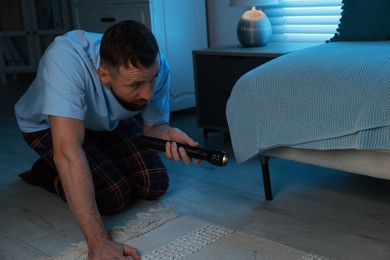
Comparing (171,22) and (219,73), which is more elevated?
(171,22)

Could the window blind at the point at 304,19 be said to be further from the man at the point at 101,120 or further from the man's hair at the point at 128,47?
the man's hair at the point at 128,47

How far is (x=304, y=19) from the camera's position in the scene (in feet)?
9.21

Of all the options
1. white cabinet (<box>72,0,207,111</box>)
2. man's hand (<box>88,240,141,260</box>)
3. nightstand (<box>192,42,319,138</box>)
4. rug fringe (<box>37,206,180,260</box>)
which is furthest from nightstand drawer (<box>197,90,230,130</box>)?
man's hand (<box>88,240,141,260</box>)

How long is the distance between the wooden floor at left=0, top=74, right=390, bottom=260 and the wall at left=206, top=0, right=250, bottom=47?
1.12 m

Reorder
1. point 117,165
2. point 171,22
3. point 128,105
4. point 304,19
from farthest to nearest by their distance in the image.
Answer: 1. point 171,22
2. point 304,19
3. point 117,165
4. point 128,105

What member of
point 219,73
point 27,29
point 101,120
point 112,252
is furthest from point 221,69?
point 27,29

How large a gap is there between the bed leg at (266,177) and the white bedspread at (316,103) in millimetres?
89

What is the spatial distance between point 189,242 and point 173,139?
0.30 m

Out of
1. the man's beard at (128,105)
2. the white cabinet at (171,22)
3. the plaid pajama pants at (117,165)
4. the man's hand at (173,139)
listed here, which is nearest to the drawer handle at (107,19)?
the white cabinet at (171,22)

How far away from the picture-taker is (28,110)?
1.80 m

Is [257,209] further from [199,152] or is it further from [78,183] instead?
[78,183]

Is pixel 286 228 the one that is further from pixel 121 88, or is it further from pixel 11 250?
pixel 11 250

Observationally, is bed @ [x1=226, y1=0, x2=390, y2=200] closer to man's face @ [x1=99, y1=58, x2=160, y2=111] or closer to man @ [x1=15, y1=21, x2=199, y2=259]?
man @ [x1=15, y1=21, x2=199, y2=259]

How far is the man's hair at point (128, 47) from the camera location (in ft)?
4.34
